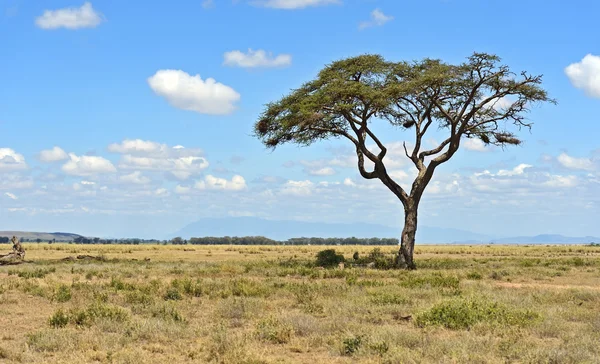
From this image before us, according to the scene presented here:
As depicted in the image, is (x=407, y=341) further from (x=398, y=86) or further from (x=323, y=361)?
(x=398, y=86)

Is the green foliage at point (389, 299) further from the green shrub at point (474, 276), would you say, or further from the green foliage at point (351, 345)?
the green shrub at point (474, 276)

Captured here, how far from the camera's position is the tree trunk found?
35344 mm

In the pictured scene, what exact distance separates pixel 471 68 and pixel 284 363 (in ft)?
90.6

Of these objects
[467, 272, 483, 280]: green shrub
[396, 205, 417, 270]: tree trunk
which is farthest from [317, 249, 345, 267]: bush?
[467, 272, 483, 280]: green shrub

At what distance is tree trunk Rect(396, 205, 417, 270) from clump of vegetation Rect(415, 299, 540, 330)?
19.0 m

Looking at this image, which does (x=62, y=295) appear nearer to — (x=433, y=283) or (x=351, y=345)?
(x=351, y=345)

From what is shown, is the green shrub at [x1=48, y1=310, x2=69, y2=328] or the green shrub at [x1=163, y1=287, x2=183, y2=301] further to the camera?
the green shrub at [x1=163, y1=287, x2=183, y2=301]

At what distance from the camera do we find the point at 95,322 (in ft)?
48.8

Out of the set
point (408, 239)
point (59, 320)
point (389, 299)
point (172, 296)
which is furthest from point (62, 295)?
point (408, 239)

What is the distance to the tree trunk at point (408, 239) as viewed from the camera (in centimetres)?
3534

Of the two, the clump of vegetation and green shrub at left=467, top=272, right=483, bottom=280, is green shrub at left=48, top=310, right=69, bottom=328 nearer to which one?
the clump of vegetation

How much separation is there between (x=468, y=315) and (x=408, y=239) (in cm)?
2033

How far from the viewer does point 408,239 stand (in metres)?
35.5

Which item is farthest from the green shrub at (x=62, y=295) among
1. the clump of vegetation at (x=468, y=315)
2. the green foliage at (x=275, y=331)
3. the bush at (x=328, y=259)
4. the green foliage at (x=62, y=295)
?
the bush at (x=328, y=259)
